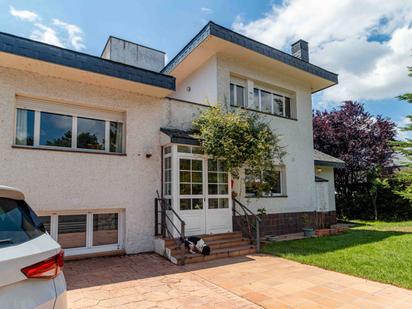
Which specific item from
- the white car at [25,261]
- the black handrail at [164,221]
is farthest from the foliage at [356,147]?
the white car at [25,261]

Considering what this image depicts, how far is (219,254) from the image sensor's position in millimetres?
8648

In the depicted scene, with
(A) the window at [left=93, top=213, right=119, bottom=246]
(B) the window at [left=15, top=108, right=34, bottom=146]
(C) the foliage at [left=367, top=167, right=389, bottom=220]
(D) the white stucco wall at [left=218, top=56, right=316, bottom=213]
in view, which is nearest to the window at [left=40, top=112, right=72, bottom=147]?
(B) the window at [left=15, top=108, right=34, bottom=146]

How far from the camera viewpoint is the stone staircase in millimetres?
8179

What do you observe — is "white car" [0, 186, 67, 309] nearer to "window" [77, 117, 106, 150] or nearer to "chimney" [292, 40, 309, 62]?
"window" [77, 117, 106, 150]

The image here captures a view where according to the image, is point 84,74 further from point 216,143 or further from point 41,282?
point 41,282

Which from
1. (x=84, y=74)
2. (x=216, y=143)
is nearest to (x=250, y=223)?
(x=216, y=143)

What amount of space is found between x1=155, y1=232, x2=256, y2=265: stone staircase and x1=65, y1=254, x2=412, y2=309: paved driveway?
0.29 m

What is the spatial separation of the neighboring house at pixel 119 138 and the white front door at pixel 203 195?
0.04m

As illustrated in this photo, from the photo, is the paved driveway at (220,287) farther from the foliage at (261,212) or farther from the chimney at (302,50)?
the chimney at (302,50)

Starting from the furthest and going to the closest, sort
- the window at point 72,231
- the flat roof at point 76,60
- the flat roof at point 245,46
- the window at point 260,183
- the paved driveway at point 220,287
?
the window at point 260,183
the flat roof at point 245,46
the window at point 72,231
the flat roof at point 76,60
the paved driveway at point 220,287

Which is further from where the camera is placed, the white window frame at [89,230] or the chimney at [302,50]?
the chimney at [302,50]

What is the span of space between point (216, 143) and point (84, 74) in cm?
458

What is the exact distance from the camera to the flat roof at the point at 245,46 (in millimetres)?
10641

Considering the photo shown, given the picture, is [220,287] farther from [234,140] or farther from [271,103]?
[271,103]
